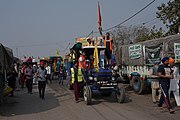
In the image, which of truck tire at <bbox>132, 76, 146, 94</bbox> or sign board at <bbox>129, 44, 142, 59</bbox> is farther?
sign board at <bbox>129, 44, 142, 59</bbox>

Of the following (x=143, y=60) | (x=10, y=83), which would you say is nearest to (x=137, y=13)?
(x=143, y=60)

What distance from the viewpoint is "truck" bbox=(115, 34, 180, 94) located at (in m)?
11.1

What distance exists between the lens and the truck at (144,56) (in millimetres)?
11086

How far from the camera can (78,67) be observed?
422 inches

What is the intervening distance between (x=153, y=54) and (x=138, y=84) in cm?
193

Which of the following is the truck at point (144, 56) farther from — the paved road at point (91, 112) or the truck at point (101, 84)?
the paved road at point (91, 112)

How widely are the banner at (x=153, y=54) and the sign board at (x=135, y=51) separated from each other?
2.09 ft

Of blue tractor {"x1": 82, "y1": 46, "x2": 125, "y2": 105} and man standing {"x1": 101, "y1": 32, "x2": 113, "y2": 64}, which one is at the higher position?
man standing {"x1": 101, "y1": 32, "x2": 113, "y2": 64}

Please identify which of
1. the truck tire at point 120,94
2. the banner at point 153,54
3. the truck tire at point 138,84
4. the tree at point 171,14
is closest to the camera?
the truck tire at point 120,94

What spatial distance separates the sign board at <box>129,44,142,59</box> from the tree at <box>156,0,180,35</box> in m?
11.9

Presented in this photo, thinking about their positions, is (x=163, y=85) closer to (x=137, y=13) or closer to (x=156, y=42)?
(x=156, y=42)

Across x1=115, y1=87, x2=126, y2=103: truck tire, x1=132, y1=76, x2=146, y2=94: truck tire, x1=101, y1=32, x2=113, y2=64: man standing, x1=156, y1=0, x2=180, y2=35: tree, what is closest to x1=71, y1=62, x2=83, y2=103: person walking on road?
x1=115, y1=87, x2=126, y2=103: truck tire

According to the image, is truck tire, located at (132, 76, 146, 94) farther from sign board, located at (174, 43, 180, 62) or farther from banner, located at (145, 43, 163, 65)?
sign board, located at (174, 43, 180, 62)

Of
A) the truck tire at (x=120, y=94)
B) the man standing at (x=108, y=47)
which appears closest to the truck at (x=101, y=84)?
the truck tire at (x=120, y=94)
